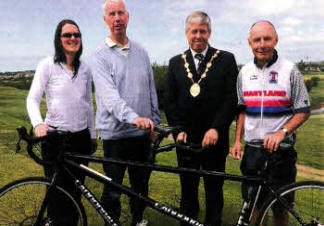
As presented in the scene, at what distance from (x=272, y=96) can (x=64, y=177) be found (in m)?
1.98

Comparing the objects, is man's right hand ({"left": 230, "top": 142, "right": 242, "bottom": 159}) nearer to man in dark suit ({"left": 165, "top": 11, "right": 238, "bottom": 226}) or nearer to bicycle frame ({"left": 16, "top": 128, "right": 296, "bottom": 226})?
man in dark suit ({"left": 165, "top": 11, "right": 238, "bottom": 226})

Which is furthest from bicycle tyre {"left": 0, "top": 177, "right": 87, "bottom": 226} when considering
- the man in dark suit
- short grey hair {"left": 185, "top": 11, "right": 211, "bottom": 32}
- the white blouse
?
short grey hair {"left": 185, "top": 11, "right": 211, "bottom": 32}

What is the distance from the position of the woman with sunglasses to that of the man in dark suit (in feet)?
2.85

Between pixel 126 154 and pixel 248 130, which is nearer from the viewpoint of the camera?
pixel 248 130

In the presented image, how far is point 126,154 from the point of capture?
3.27 meters

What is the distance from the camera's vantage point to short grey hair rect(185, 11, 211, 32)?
2.96 m

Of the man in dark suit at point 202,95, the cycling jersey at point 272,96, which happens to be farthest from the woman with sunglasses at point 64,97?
the cycling jersey at point 272,96

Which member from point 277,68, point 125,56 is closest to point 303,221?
point 277,68

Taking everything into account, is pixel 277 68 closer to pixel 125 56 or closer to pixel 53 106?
pixel 125 56

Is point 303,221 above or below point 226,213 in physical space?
above

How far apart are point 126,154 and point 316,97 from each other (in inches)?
1586

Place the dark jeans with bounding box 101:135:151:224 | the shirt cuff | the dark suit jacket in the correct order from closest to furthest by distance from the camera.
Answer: the shirt cuff, the dark suit jacket, the dark jeans with bounding box 101:135:151:224

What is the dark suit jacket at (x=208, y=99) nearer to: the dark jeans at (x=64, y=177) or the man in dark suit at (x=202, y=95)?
the man in dark suit at (x=202, y=95)

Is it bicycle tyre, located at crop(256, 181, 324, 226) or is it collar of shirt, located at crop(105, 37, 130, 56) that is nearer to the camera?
bicycle tyre, located at crop(256, 181, 324, 226)
